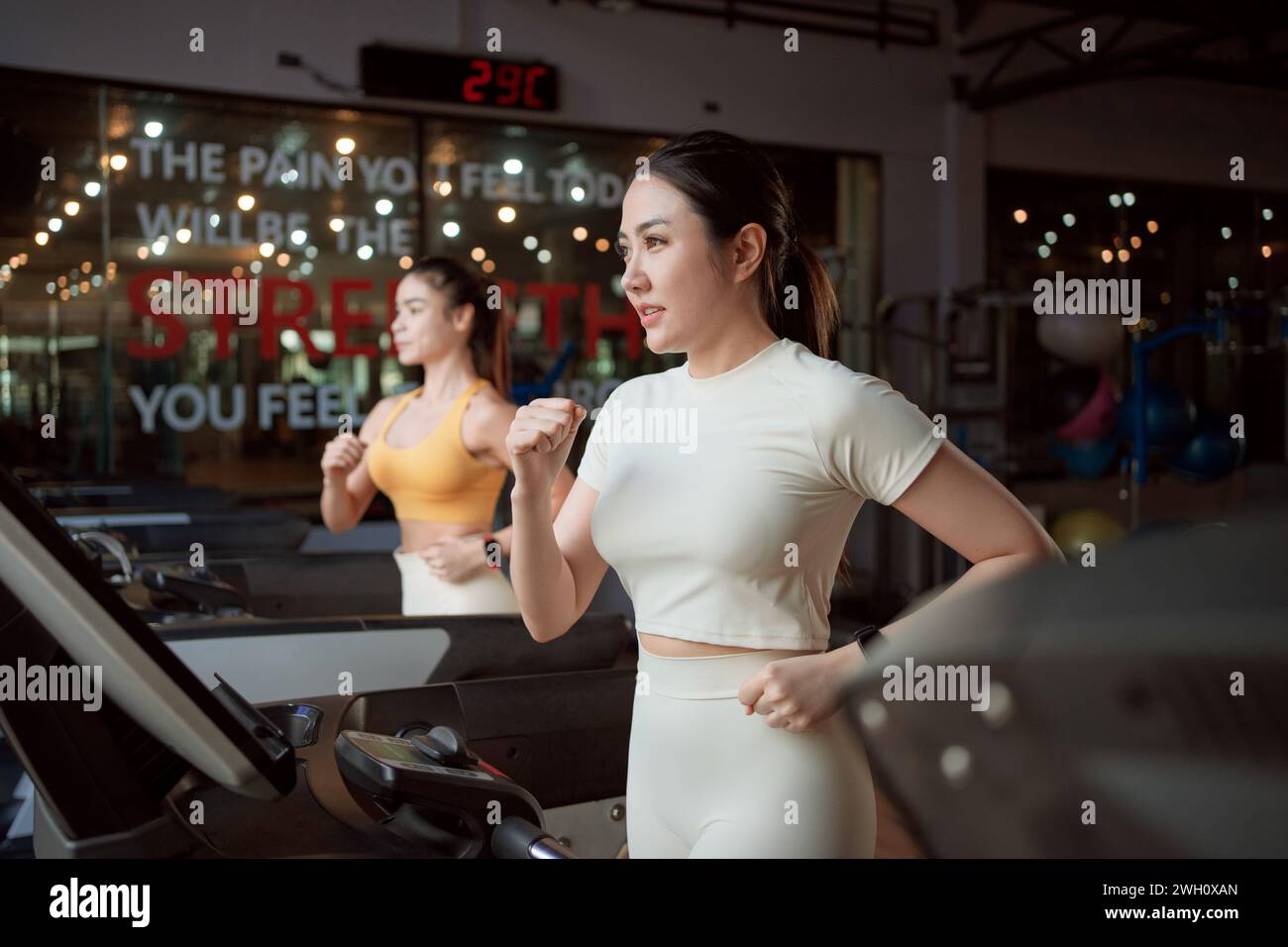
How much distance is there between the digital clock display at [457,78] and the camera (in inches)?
184

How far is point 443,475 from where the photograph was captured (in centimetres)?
211

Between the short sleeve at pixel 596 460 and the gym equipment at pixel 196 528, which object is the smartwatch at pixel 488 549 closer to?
the short sleeve at pixel 596 460

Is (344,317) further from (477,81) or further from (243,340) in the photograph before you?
(477,81)

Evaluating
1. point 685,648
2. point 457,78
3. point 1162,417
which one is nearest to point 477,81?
point 457,78

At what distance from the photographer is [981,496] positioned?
933mm

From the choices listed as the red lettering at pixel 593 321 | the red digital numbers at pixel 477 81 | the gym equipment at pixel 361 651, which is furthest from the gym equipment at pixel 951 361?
the gym equipment at pixel 361 651

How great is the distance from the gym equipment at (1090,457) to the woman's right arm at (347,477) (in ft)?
13.9

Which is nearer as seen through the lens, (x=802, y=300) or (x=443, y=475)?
(x=802, y=300)

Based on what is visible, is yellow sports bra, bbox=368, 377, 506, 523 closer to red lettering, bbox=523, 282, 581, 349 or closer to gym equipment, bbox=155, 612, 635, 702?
gym equipment, bbox=155, 612, 635, 702

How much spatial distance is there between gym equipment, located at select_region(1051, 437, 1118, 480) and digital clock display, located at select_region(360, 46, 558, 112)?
2919mm

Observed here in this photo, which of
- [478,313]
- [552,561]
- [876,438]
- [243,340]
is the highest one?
[243,340]

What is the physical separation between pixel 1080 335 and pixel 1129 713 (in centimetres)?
523

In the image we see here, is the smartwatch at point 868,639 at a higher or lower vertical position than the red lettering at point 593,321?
lower

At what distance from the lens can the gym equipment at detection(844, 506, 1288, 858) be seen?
77 centimetres
